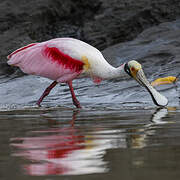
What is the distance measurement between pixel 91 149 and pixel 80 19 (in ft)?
42.8

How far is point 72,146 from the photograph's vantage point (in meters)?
4.19

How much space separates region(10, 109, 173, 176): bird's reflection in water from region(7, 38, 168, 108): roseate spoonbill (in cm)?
417

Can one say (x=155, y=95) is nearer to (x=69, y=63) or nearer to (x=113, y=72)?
(x=113, y=72)

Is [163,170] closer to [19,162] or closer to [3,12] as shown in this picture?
[19,162]

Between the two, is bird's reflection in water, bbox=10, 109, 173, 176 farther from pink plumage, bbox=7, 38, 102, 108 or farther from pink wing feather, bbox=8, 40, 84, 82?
pink wing feather, bbox=8, 40, 84, 82

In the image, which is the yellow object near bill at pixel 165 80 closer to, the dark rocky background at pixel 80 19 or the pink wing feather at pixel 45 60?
the pink wing feather at pixel 45 60

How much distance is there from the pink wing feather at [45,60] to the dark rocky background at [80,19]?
13.6 ft

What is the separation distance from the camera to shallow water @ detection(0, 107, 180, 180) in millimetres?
3139

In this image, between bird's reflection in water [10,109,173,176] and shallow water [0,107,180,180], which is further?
bird's reflection in water [10,109,173,176]

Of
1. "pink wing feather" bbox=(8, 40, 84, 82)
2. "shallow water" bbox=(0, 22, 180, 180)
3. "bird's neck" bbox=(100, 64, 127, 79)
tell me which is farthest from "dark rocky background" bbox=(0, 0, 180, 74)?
"shallow water" bbox=(0, 22, 180, 180)

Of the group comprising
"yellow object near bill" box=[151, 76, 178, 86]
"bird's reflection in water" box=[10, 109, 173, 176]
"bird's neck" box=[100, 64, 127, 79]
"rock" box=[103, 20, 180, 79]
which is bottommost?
"rock" box=[103, 20, 180, 79]

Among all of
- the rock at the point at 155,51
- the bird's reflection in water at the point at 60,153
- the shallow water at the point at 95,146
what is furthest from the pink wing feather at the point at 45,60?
the bird's reflection in water at the point at 60,153

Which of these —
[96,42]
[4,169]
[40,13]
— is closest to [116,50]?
[96,42]

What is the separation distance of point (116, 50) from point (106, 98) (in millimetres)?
4277
